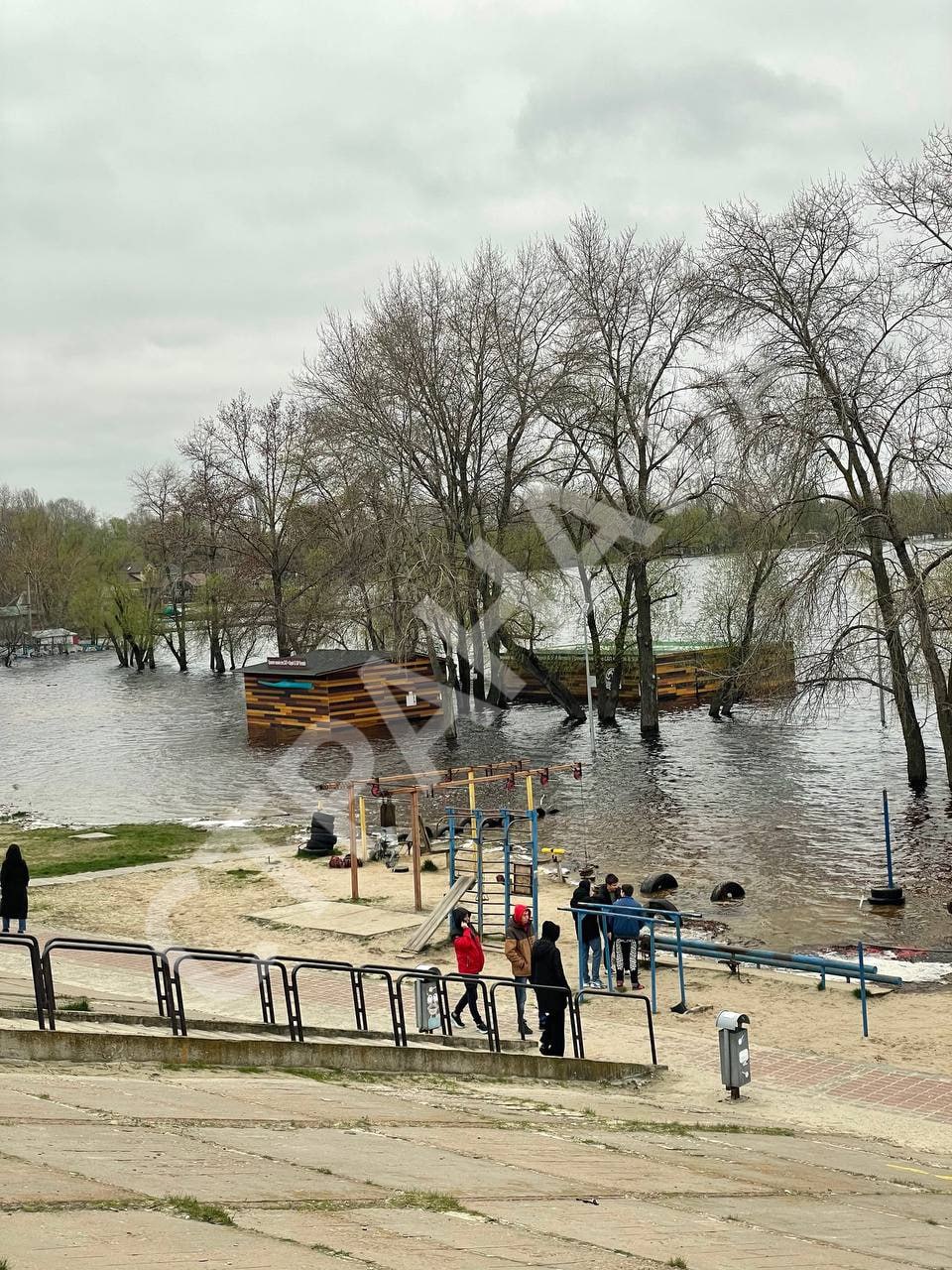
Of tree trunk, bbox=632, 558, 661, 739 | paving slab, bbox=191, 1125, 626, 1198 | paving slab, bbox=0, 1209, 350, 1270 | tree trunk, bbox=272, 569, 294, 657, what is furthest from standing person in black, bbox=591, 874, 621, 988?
tree trunk, bbox=272, 569, 294, 657

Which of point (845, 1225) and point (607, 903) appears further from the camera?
point (607, 903)

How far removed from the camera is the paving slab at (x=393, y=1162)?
23.0ft

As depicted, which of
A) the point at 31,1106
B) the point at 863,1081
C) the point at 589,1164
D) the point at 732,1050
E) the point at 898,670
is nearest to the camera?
the point at 31,1106

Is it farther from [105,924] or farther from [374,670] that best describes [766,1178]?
[374,670]

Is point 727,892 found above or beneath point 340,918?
beneath

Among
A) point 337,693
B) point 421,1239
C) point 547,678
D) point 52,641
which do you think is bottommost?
point 421,1239

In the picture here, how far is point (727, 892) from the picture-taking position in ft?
74.7

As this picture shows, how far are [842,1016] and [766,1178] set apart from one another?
7193 millimetres

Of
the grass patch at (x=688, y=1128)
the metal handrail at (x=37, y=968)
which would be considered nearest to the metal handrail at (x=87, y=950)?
the metal handrail at (x=37, y=968)

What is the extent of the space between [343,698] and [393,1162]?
4227 centimetres

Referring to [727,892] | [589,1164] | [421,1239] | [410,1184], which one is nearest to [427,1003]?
[589,1164]

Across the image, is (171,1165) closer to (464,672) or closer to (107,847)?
(107,847)

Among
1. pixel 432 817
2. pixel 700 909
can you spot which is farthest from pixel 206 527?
pixel 700 909

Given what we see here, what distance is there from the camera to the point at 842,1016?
15602 millimetres
